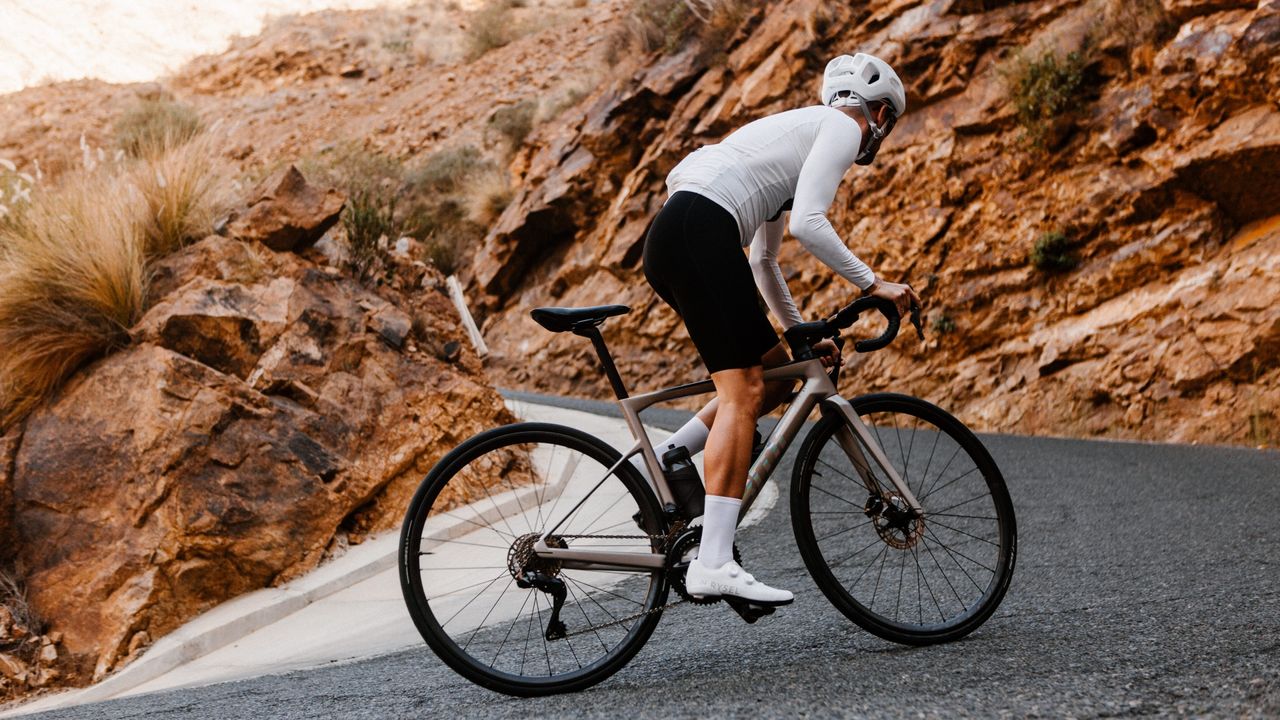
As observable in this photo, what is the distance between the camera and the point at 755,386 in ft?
11.2

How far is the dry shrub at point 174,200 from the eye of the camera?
7246 millimetres

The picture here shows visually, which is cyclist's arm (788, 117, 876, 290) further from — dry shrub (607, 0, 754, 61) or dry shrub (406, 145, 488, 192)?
dry shrub (406, 145, 488, 192)

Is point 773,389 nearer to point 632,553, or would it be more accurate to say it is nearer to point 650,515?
point 650,515

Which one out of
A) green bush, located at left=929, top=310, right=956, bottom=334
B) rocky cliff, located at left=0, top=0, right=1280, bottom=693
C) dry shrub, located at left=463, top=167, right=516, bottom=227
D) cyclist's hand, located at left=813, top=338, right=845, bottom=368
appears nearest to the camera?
cyclist's hand, located at left=813, top=338, right=845, bottom=368

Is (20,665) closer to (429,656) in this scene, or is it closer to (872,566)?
(429,656)

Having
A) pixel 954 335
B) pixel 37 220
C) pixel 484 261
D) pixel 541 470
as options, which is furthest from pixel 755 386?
pixel 484 261

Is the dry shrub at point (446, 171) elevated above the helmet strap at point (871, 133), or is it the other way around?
the helmet strap at point (871, 133)

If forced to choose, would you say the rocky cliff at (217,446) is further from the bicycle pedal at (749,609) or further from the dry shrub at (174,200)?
the bicycle pedal at (749,609)

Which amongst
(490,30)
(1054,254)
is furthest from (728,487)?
(490,30)

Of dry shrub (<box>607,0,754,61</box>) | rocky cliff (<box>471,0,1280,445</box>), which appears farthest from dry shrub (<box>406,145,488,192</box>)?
rocky cliff (<box>471,0,1280,445</box>)

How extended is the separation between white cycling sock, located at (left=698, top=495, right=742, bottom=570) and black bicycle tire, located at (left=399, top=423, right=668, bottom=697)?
0.68 feet

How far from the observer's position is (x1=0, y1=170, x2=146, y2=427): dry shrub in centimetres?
618

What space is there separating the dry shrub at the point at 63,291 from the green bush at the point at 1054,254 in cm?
943

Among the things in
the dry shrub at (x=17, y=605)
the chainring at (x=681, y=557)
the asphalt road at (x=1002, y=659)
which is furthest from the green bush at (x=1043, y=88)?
the dry shrub at (x=17, y=605)
